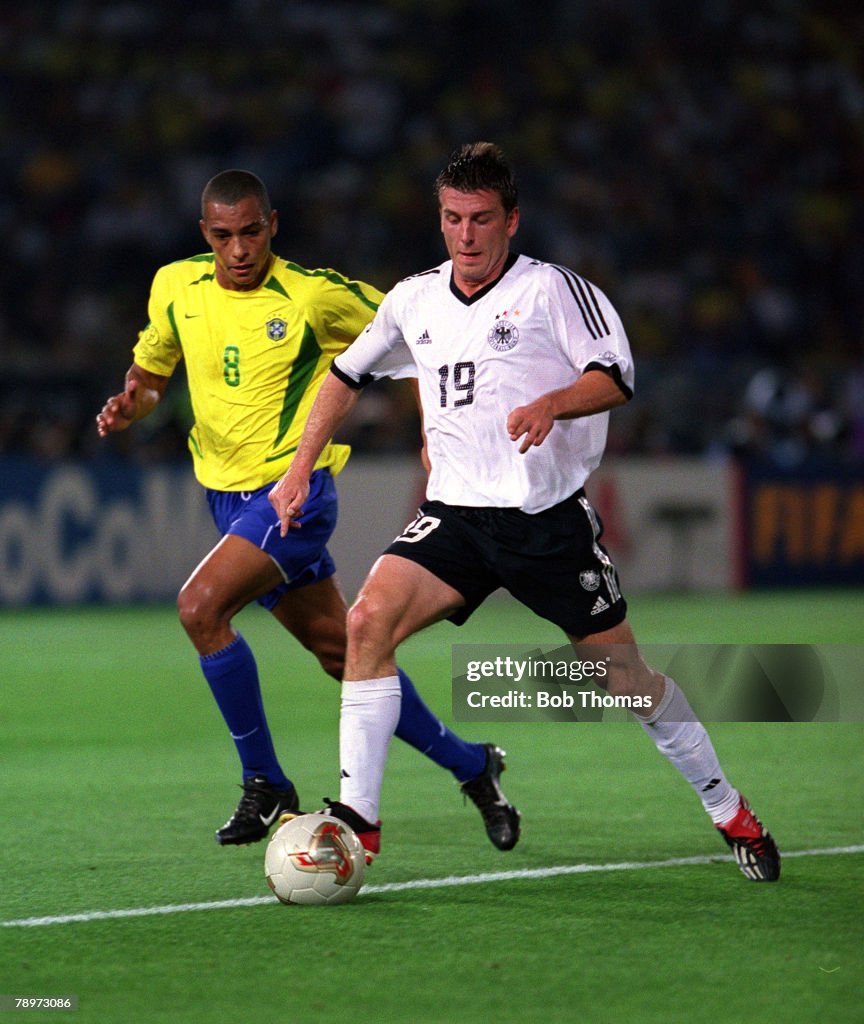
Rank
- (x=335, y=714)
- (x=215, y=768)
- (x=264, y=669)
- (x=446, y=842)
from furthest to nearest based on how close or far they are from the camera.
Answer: (x=264, y=669) → (x=335, y=714) → (x=215, y=768) → (x=446, y=842)

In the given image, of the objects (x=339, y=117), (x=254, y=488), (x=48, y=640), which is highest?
(x=339, y=117)

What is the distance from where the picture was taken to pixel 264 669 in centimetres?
1182

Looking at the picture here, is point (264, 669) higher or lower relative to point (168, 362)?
lower

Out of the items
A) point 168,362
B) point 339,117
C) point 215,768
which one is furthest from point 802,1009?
point 339,117

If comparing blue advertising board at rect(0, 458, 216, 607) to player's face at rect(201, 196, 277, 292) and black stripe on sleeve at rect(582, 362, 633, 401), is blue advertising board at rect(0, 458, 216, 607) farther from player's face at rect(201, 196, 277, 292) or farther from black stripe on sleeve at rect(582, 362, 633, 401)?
black stripe on sleeve at rect(582, 362, 633, 401)

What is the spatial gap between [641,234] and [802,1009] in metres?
17.8

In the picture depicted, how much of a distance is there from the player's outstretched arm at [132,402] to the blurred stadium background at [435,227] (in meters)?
8.93

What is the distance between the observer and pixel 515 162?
20844 millimetres

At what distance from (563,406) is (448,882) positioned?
1.47 meters

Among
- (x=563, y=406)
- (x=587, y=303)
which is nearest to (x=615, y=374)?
(x=563, y=406)

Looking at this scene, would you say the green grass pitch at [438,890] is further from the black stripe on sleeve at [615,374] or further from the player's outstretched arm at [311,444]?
the black stripe on sleeve at [615,374]

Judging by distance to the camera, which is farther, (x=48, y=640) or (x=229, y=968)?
(x=48, y=640)

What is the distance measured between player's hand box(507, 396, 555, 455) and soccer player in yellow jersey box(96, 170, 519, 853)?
1506 millimetres

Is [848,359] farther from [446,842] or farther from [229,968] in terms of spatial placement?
[229,968]
